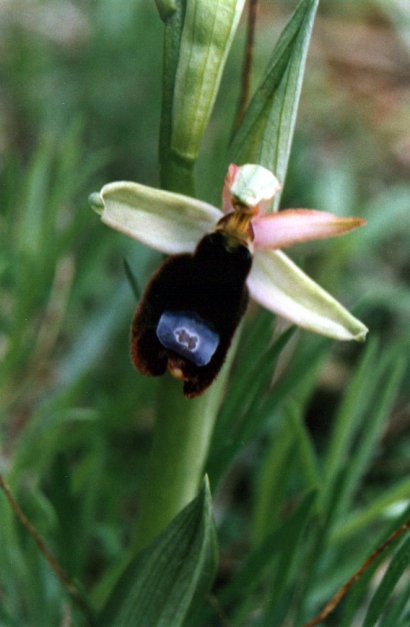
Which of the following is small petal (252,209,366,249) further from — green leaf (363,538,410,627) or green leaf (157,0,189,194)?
green leaf (363,538,410,627)

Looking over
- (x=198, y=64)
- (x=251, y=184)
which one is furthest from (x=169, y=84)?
(x=251, y=184)

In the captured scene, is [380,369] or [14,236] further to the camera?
[14,236]

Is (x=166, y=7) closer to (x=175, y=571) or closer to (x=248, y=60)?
(x=248, y=60)

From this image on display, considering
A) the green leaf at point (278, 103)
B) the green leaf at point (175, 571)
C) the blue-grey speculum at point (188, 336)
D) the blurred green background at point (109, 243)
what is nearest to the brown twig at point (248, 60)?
the blurred green background at point (109, 243)

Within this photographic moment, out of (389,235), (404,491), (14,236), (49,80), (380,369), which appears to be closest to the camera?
(404,491)

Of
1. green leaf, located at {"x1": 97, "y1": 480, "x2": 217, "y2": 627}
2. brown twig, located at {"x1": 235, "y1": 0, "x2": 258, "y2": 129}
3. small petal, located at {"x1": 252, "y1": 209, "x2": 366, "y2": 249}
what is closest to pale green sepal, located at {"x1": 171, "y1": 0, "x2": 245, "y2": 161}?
small petal, located at {"x1": 252, "y1": 209, "x2": 366, "y2": 249}

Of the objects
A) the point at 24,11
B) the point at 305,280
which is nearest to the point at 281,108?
the point at 305,280

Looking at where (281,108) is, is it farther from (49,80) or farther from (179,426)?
(49,80)
